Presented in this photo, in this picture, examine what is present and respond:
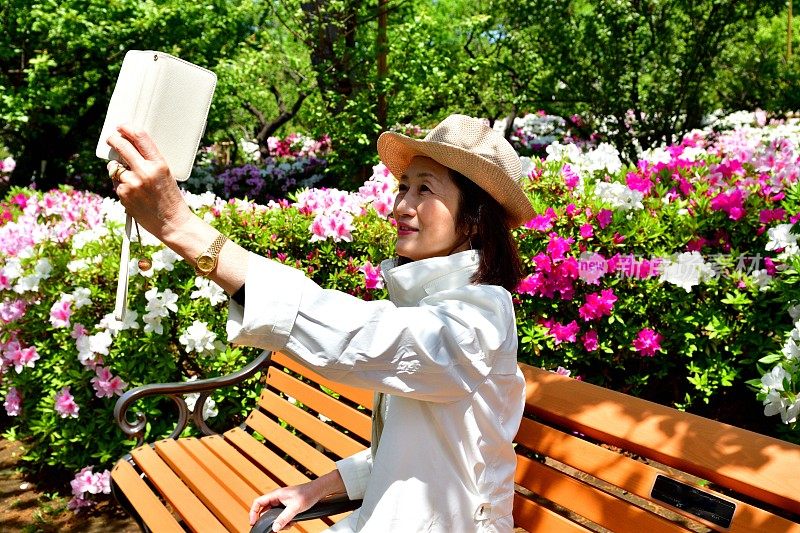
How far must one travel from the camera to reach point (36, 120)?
8.77 metres

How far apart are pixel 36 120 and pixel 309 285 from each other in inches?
338

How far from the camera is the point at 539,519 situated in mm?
2098

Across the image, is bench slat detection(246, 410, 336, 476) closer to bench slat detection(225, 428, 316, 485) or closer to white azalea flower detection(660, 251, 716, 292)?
bench slat detection(225, 428, 316, 485)

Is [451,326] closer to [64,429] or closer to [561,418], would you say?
[561,418]

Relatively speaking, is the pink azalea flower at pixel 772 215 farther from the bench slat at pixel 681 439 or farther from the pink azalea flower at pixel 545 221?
the bench slat at pixel 681 439

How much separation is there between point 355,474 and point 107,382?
228 cm

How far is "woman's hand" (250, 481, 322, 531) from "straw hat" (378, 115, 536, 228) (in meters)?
1.01

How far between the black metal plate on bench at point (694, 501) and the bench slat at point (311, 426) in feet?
4.15

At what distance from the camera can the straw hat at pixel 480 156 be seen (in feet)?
6.07

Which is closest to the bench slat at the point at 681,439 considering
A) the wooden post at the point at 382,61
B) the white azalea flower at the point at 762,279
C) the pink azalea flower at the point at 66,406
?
the white azalea flower at the point at 762,279

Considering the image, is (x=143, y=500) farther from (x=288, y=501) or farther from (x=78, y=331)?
(x=78, y=331)

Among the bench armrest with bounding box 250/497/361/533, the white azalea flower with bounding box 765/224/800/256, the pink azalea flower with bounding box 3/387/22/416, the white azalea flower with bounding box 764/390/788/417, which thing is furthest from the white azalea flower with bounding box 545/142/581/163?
the pink azalea flower with bounding box 3/387/22/416

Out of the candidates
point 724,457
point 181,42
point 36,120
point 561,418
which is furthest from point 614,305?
point 36,120

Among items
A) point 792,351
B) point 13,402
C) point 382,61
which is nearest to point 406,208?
point 792,351
